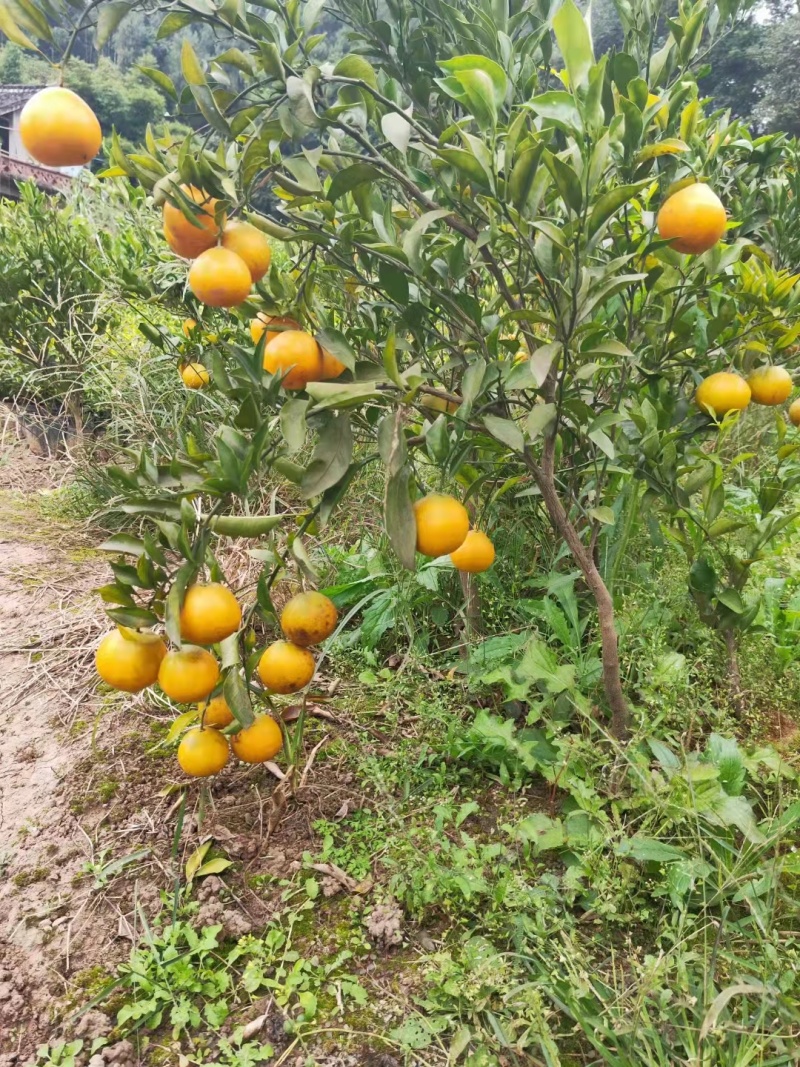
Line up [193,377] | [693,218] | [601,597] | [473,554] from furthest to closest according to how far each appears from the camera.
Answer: [193,377], [601,597], [473,554], [693,218]

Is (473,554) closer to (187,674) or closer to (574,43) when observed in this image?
(187,674)

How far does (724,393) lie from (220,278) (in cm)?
92

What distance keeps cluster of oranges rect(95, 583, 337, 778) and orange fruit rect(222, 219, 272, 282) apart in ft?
1.34

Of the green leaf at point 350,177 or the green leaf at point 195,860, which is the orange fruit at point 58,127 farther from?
the green leaf at point 195,860

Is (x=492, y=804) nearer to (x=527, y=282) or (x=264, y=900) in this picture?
(x=264, y=900)

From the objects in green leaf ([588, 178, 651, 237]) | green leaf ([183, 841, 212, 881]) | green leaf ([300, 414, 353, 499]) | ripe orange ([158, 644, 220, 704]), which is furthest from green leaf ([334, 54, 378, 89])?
green leaf ([183, 841, 212, 881])

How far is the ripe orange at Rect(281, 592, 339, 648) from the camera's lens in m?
0.94

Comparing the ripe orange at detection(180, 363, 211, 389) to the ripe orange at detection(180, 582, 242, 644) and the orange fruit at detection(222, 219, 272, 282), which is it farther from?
the ripe orange at detection(180, 582, 242, 644)

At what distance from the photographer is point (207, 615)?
2.55 ft

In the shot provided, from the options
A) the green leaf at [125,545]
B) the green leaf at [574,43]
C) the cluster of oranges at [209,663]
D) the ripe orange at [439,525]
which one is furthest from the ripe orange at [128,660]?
the green leaf at [574,43]

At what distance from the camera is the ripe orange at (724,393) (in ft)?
4.03

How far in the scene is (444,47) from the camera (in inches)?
50.7

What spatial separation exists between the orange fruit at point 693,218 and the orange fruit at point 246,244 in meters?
0.53

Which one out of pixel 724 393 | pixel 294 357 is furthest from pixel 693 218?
pixel 294 357
